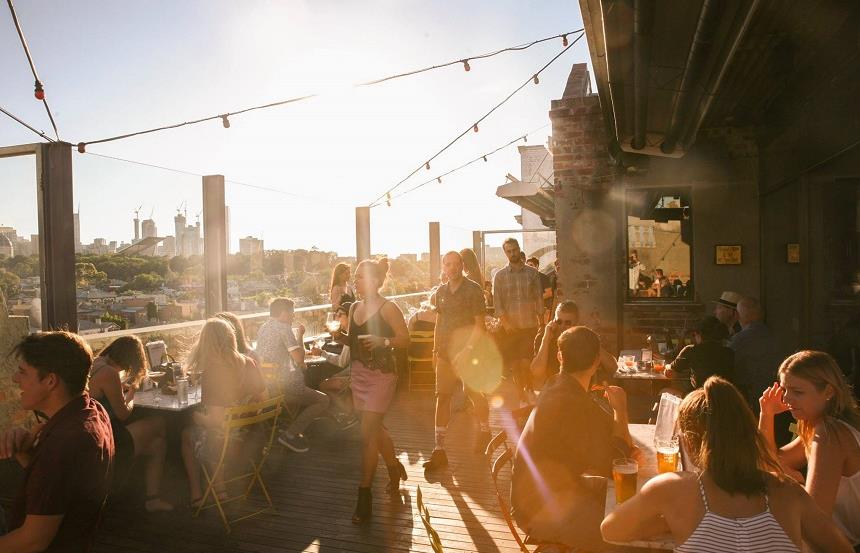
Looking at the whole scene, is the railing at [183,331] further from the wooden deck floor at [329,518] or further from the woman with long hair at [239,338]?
the wooden deck floor at [329,518]

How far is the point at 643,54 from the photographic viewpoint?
3.32m

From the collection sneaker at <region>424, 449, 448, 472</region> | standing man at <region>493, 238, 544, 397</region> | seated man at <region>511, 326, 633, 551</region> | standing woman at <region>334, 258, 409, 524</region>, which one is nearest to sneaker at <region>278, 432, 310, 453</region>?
sneaker at <region>424, 449, 448, 472</region>

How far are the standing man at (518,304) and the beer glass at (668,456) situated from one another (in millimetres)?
3820

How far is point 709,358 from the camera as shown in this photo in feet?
13.7

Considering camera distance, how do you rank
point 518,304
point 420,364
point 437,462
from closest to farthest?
point 437,462, point 518,304, point 420,364

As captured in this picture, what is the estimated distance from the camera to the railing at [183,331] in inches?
216

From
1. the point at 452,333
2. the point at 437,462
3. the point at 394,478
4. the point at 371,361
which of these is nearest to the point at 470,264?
the point at 452,333

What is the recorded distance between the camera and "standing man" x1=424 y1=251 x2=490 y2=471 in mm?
4883

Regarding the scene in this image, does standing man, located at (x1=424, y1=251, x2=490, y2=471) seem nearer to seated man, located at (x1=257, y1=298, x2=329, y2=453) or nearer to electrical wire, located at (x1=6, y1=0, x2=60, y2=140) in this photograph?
seated man, located at (x1=257, y1=298, x2=329, y2=453)

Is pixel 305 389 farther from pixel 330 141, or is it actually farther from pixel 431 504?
pixel 330 141

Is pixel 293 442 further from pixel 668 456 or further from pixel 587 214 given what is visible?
pixel 587 214

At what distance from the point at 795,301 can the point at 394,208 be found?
296 inches

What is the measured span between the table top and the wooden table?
301 cm

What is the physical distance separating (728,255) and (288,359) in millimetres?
5221
